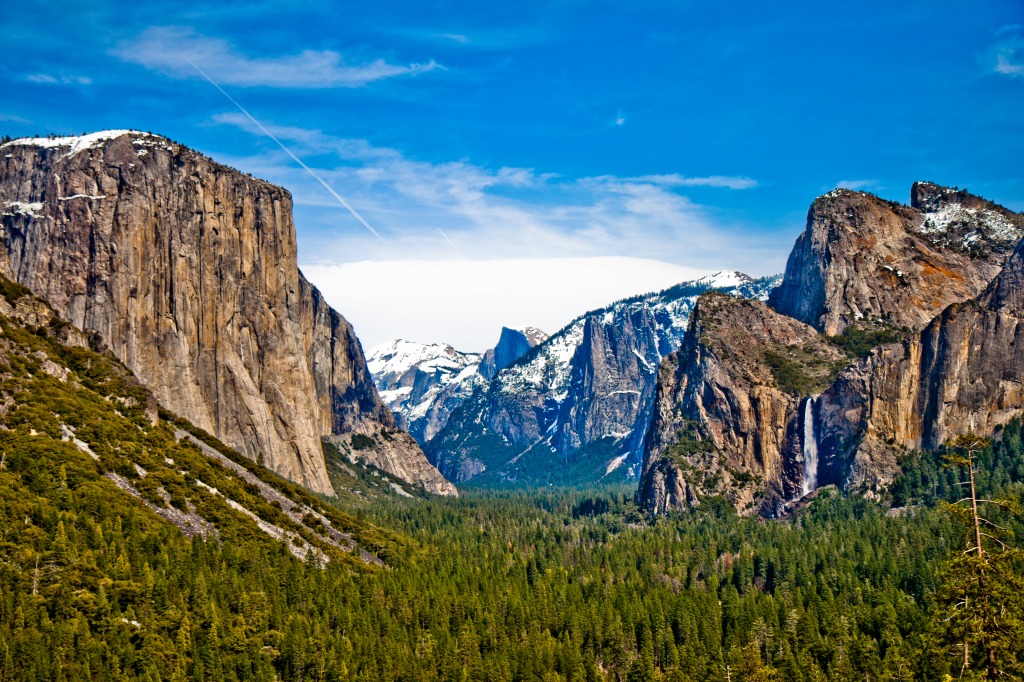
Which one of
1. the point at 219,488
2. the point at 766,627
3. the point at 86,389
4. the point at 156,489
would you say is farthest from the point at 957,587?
the point at 86,389

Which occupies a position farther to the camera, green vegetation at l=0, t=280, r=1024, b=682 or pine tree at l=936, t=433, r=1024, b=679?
green vegetation at l=0, t=280, r=1024, b=682

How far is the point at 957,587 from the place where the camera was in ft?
182

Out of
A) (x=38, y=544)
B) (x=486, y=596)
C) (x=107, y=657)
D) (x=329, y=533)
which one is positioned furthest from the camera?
(x=329, y=533)

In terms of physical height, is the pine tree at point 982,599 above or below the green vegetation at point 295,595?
above

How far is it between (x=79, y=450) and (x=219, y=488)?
27.9 metres

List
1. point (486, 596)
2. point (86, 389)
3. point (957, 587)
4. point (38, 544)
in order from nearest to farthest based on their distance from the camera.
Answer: point (957, 587), point (38, 544), point (486, 596), point (86, 389)

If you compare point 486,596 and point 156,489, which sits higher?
point 156,489

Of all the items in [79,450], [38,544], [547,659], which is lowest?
[547,659]

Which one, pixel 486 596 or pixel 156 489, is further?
pixel 486 596

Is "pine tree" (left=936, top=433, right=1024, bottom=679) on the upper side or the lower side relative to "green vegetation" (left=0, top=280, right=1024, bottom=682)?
upper

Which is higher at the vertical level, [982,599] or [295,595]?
[982,599]

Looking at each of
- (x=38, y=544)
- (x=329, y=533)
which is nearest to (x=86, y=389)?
(x=329, y=533)

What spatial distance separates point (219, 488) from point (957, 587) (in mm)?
133745

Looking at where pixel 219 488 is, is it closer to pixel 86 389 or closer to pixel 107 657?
pixel 86 389
